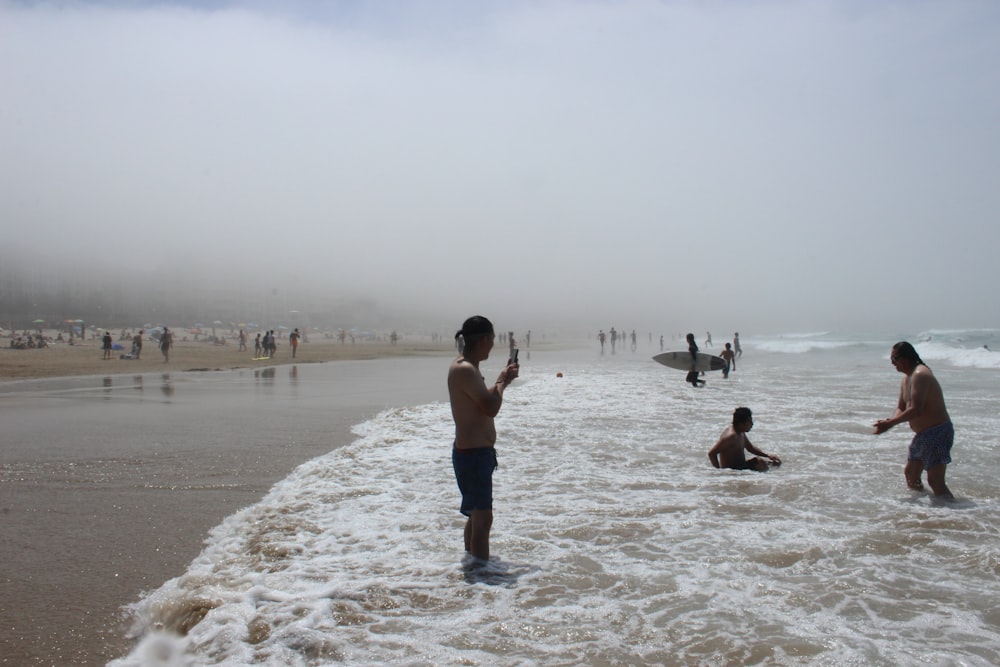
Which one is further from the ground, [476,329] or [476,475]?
[476,329]

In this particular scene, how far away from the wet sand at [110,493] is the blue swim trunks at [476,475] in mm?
2039

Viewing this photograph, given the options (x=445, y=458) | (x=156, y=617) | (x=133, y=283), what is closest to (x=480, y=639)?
(x=156, y=617)

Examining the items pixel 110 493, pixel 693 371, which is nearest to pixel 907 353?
pixel 110 493

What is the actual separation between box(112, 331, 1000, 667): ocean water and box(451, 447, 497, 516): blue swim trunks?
495mm

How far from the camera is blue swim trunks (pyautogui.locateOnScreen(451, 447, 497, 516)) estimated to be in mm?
4441

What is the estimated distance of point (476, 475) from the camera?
4438mm

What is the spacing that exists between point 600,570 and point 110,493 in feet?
16.2

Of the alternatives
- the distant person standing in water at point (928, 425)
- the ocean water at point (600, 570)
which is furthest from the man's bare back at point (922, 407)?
the ocean water at point (600, 570)

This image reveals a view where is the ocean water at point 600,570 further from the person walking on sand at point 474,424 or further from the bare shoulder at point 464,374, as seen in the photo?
the bare shoulder at point 464,374

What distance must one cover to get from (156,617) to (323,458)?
468cm

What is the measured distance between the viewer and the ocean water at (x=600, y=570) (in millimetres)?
3416

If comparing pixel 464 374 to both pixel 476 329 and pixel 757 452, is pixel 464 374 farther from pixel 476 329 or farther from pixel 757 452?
pixel 757 452

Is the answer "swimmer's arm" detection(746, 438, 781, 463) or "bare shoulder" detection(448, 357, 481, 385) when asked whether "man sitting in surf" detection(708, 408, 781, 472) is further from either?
"bare shoulder" detection(448, 357, 481, 385)

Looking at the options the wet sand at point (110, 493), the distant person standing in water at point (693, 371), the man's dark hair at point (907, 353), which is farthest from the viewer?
the distant person standing in water at point (693, 371)
